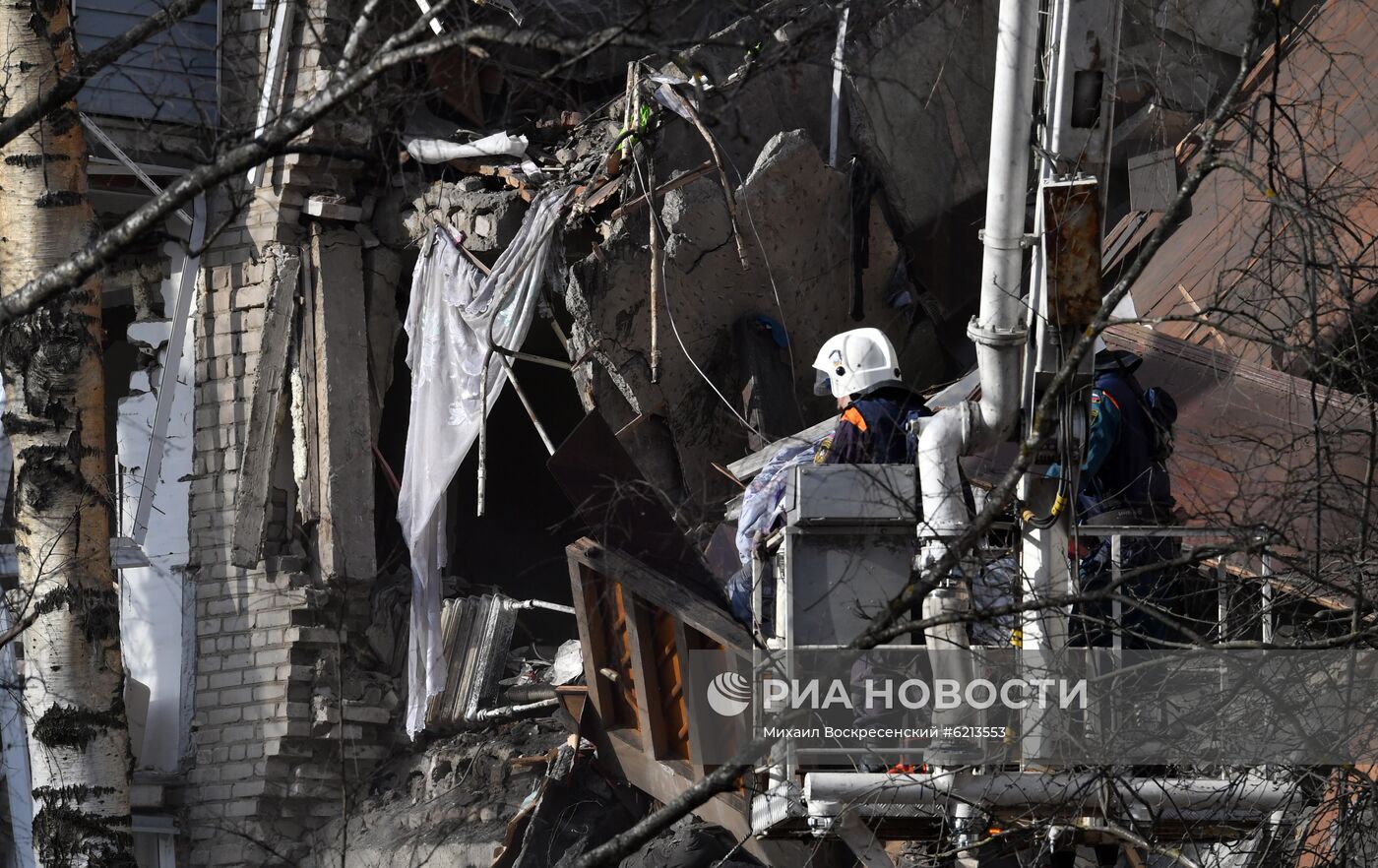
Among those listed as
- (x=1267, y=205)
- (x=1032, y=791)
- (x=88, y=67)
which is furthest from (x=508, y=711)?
(x=88, y=67)

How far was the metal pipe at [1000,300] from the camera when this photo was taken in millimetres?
5316

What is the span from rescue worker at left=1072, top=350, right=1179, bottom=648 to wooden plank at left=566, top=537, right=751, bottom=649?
1461 millimetres

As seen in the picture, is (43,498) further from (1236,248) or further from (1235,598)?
(1236,248)

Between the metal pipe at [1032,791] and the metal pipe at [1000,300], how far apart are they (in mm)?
696

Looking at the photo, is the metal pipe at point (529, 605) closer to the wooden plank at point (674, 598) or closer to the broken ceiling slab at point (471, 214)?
the broken ceiling slab at point (471, 214)

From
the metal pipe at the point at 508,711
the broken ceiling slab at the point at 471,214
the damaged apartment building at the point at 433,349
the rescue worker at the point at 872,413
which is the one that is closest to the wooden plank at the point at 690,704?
the rescue worker at the point at 872,413

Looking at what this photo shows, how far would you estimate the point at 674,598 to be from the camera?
6.68 meters

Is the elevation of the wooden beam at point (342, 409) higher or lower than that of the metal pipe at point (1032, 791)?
higher

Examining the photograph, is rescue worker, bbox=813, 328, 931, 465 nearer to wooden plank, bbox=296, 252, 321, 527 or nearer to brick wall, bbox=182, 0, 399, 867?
brick wall, bbox=182, 0, 399, 867

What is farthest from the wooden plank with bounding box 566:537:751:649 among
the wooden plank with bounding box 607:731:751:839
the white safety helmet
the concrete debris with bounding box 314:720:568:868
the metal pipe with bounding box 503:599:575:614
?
the metal pipe with bounding box 503:599:575:614

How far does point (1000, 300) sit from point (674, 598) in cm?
192

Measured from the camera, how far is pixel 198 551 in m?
10.4

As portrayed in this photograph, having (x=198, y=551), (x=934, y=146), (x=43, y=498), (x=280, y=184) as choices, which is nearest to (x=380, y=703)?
(x=198, y=551)

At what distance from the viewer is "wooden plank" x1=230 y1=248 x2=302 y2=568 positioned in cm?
1027
